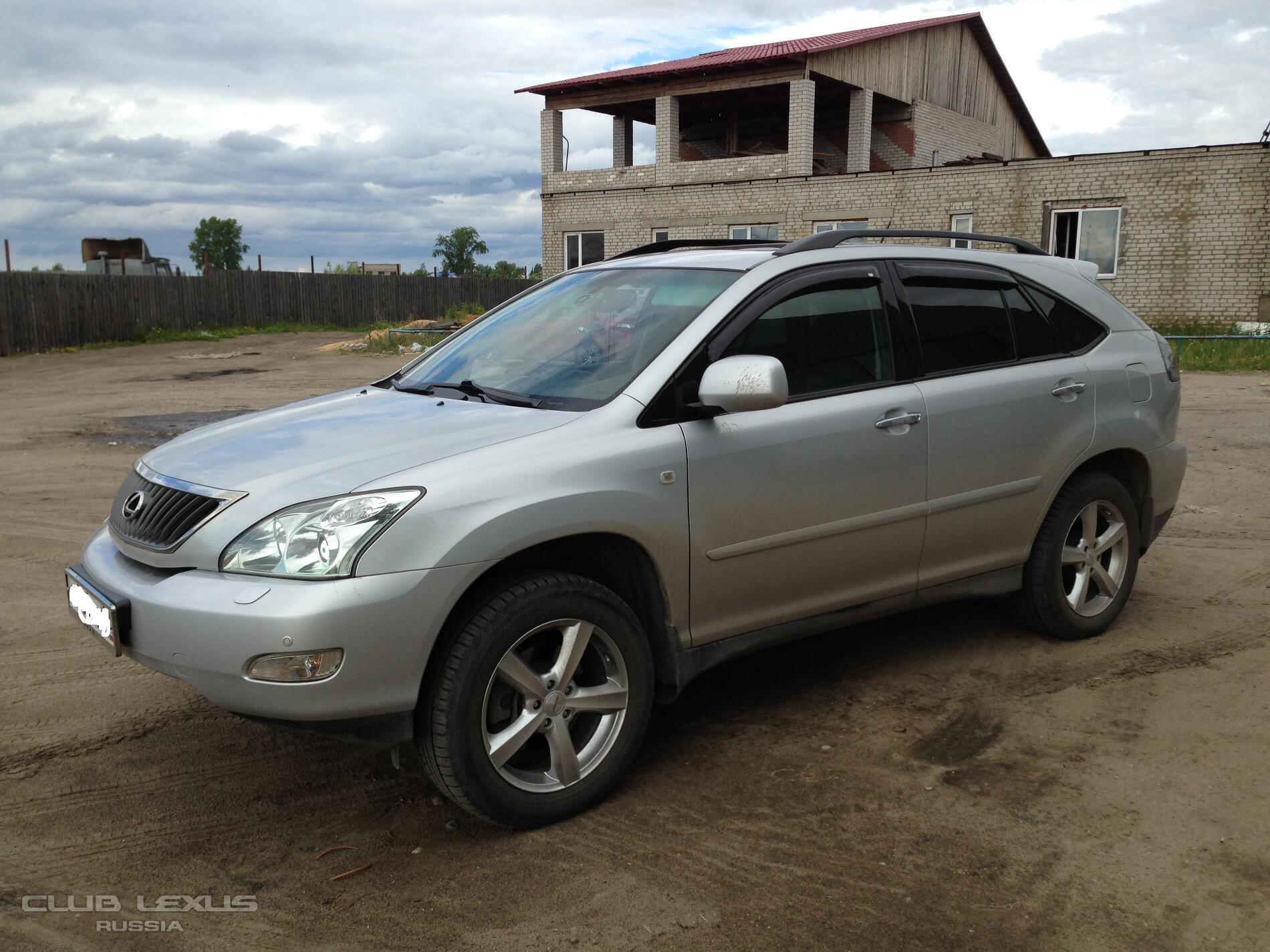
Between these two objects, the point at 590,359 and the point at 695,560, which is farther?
the point at 590,359

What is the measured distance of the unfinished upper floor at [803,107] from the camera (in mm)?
29734

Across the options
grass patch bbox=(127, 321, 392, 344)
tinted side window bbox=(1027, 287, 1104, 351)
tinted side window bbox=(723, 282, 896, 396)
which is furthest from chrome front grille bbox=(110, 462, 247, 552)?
grass patch bbox=(127, 321, 392, 344)

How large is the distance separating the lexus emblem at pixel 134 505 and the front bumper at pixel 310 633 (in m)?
0.48

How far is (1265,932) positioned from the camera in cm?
276

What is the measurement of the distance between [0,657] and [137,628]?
2077 mm

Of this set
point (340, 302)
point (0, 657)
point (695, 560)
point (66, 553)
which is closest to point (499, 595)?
point (695, 560)

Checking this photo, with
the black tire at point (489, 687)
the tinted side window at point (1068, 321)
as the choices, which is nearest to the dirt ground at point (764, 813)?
the black tire at point (489, 687)

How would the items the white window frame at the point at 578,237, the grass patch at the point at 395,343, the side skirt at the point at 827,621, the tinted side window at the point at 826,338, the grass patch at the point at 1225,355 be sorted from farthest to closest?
the white window frame at the point at 578,237 < the grass patch at the point at 395,343 < the grass patch at the point at 1225,355 < the tinted side window at the point at 826,338 < the side skirt at the point at 827,621

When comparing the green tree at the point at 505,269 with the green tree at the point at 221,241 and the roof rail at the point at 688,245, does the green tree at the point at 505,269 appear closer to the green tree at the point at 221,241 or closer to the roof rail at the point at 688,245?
the green tree at the point at 221,241

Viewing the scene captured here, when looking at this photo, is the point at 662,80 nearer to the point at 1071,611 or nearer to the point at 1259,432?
the point at 1259,432

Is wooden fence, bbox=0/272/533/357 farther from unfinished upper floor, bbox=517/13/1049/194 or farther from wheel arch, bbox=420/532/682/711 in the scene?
wheel arch, bbox=420/532/682/711

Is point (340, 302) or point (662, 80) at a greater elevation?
point (662, 80)

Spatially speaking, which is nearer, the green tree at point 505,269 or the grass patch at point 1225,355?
the grass patch at point 1225,355

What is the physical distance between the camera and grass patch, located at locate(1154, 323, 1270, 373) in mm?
18344
